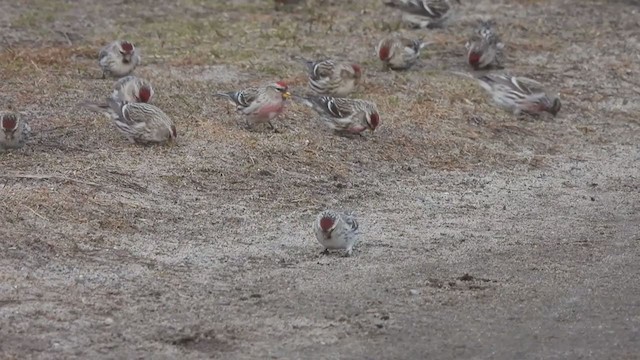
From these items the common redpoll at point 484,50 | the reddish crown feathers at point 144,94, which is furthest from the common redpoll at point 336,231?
the common redpoll at point 484,50

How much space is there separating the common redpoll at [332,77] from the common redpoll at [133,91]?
1851mm

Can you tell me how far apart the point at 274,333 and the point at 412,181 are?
4175 millimetres

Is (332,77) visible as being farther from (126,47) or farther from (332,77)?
(126,47)

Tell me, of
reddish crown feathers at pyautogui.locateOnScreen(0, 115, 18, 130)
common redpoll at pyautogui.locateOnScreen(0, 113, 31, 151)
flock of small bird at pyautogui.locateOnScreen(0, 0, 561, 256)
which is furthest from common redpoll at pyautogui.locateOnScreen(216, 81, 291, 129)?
reddish crown feathers at pyautogui.locateOnScreen(0, 115, 18, 130)

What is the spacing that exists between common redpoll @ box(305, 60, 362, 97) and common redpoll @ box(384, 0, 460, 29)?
130 inches

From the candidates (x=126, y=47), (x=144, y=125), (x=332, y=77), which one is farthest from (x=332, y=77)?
(x=144, y=125)

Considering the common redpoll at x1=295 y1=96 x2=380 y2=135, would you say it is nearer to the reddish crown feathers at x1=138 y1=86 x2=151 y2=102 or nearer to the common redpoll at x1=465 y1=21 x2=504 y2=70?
the reddish crown feathers at x1=138 y1=86 x2=151 y2=102

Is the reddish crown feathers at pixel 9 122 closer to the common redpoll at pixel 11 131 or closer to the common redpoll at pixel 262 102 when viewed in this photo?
the common redpoll at pixel 11 131

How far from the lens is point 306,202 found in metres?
11.6

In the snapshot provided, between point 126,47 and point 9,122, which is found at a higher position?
point 126,47

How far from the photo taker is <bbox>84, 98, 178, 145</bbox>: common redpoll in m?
12.2

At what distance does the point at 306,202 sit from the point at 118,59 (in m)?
3.66

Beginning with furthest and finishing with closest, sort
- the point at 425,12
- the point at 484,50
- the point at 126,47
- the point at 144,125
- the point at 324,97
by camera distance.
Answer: the point at 425,12 < the point at 484,50 < the point at 126,47 < the point at 324,97 < the point at 144,125

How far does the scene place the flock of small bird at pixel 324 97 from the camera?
481 inches
